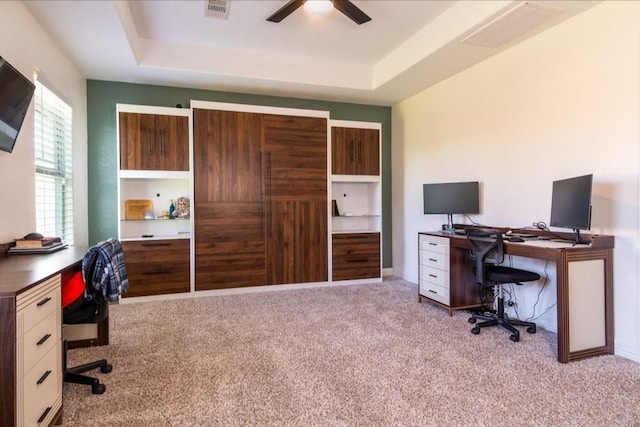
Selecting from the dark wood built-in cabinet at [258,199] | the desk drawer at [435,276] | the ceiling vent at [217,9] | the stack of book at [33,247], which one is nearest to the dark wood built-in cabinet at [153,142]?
the dark wood built-in cabinet at [258,199]

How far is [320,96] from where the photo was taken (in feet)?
17.6

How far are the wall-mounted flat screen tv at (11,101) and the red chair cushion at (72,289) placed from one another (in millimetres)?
1010

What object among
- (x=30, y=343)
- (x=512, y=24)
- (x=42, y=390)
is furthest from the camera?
(x=512, y=24)

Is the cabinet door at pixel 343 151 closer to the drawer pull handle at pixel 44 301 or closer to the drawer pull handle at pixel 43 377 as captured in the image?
the drawer pull handle at pixel 44 301

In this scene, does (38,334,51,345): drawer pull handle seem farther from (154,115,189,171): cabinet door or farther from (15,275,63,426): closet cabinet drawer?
(154,115,189,171): cabinet door

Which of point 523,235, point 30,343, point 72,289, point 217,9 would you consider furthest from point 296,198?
point 30,343

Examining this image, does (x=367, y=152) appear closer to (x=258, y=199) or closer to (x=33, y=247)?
(x=258, y=199)

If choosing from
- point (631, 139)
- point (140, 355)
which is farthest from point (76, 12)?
point (631, 139)

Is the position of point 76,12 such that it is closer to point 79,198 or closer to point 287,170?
point 79,198

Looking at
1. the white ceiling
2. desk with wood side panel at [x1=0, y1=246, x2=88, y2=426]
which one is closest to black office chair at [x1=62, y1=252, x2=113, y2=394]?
desk with wood side panel at [x1=0, y1=246, x2=88, y2=426]

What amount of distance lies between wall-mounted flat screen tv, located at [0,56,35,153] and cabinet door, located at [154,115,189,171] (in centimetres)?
179

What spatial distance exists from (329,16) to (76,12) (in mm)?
2247

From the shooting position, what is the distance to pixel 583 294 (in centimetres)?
279

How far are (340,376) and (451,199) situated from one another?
8.94 ft
